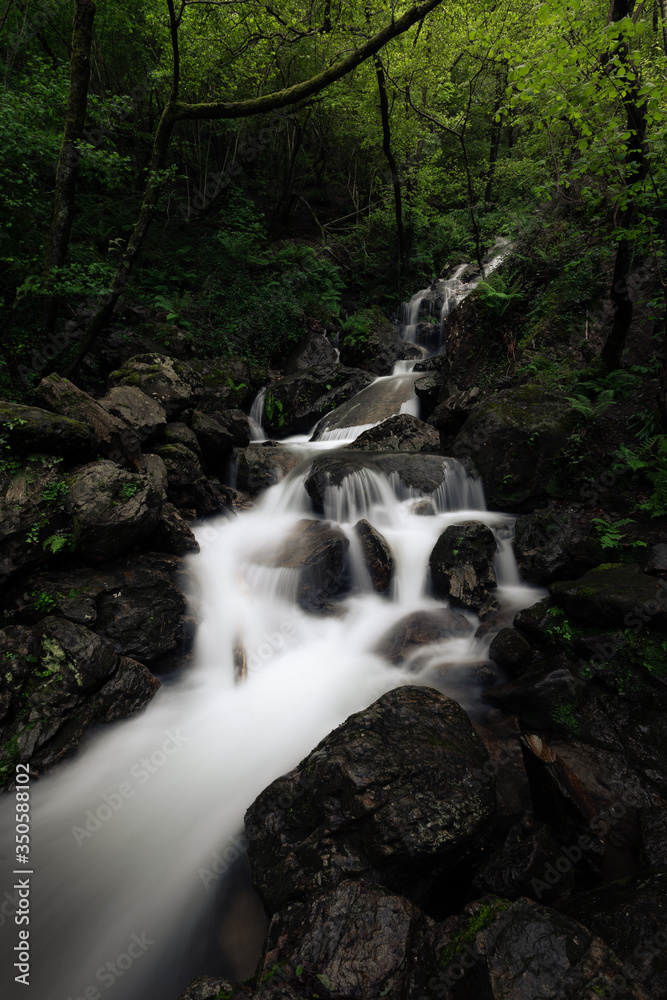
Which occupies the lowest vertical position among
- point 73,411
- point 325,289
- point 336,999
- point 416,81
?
point 336,999

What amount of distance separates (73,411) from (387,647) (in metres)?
5.55

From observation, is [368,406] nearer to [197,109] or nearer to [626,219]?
[626,219]

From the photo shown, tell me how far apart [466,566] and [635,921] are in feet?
→ 13.3

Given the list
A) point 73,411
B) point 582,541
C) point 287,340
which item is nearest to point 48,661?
point 73,411

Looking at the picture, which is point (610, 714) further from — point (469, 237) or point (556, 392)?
point (469, 237)

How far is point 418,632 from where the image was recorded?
5.91 metres

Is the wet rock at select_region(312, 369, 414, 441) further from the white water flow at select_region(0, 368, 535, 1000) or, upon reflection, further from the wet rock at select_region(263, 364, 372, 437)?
the white water flow at select_region(0, 368, 535, 1000)

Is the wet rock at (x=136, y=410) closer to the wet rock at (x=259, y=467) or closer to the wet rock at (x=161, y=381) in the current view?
the wet rock at (x=161, y=381)

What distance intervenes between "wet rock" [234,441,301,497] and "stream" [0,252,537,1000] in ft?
4.92

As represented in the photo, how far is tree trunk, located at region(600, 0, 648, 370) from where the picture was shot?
16.6ft

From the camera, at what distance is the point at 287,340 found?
14.8 metres

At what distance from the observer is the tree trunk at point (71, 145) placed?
296 inches

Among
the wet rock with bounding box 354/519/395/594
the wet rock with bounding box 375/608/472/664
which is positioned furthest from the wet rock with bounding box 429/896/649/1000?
the wet rock with bounding box 354/519/395/594

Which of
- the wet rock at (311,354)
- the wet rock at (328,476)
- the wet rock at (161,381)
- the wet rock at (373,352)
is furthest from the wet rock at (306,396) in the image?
the wet rock at (328,476)
